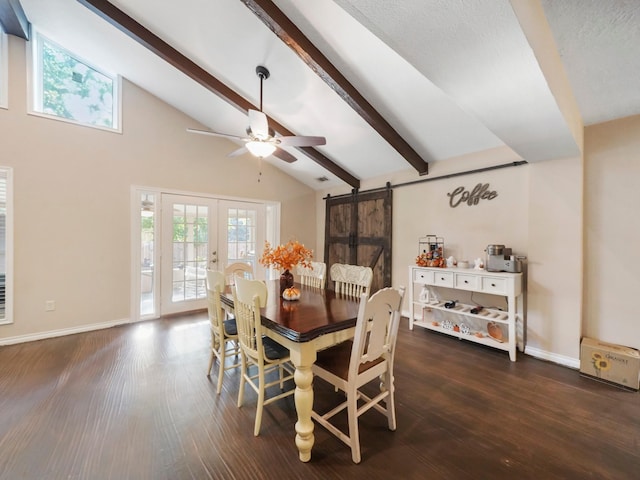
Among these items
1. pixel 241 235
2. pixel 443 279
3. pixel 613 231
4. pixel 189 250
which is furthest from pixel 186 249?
pixel 613 231

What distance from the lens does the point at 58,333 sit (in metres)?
3.44

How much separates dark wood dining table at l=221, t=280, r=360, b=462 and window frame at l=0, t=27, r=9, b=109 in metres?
4.13

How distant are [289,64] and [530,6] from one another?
2.22 meters

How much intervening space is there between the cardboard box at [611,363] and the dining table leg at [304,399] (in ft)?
9.15

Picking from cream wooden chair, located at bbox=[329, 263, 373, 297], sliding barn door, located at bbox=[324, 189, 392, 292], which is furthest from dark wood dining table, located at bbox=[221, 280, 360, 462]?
sliding barn door, located at bbox=[324, 189, 392, 292]

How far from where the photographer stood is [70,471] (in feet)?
4.88

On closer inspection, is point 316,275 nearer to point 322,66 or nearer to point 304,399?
point 304,399

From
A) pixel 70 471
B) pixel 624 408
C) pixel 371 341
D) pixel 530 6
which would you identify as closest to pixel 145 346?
pixel 70 471

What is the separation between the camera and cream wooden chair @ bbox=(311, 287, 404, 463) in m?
1.54

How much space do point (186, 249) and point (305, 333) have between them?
11.9 feet

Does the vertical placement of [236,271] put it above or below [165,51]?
below

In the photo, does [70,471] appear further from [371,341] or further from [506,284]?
[506,284]

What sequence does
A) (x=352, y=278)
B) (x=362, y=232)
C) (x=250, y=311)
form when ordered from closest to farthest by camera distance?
(x=250, y=311) < (x=352, y=278) < (x=362, y=232)

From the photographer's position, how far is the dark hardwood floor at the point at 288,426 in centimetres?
152
